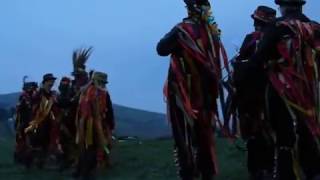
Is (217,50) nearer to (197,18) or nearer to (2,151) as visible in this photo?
(197,18)

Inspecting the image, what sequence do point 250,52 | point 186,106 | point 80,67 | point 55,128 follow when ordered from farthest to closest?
point 55,128 → point 80,67 → point 250,52 → point 186,106

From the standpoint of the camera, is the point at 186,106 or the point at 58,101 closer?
the point at 186,106

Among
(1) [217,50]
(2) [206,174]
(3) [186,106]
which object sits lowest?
(2) [206,174]

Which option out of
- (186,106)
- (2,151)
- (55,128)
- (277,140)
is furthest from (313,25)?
(2,151)

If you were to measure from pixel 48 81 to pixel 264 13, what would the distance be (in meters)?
7.03

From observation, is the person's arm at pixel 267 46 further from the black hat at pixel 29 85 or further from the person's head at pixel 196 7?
the black hat at pixel 29 85

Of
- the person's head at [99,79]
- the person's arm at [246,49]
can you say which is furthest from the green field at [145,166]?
the person's arm at [246,49]

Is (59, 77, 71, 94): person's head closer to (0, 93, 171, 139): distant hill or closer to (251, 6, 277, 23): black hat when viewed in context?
(251, 6, 277, 23): black hat

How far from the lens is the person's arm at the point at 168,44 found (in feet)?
23.7

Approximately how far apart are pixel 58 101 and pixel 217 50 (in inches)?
254

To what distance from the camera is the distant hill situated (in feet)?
→ 73.7

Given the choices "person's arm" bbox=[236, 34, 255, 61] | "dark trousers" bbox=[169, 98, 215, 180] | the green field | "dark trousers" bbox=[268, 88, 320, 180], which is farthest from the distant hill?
"dark trousers" bbox=[268, 88, 320, 180]

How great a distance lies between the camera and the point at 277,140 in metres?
6.40

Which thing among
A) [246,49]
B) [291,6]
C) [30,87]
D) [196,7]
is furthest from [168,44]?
[30,87]
